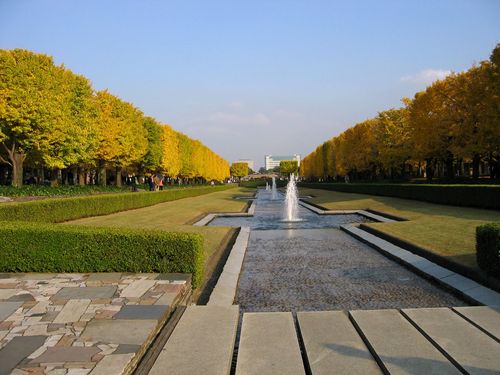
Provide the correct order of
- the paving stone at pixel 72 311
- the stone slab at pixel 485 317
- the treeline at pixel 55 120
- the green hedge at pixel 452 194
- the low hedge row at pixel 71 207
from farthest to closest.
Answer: the treeline at pixel 55 120 < the green hedge at pixel 452 194 < the low hedge row at pixel 71 207 < the paving stone at pixel 72 311 < the stone slab at pixel 485 317

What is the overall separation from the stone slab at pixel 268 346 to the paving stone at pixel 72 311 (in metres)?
2.20

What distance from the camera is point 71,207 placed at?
1733 cm

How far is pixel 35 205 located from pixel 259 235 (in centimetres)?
838

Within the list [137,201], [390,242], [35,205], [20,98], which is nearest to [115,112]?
[20,98]

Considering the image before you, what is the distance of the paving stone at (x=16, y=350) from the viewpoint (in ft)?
12.3

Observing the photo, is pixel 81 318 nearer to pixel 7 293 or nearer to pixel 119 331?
pixel 119 331

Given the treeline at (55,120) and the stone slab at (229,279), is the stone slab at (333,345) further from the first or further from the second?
the treeline at (55,120)

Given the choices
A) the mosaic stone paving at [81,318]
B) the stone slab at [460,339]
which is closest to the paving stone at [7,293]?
the mosaic stone paving at [81,318]

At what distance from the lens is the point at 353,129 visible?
68.3 metres

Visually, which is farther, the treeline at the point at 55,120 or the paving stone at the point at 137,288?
the treeline at the point at 55,120

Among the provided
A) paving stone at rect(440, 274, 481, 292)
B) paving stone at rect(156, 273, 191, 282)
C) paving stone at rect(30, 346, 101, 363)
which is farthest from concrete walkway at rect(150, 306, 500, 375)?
paving stone at rect(440, 274, 481, 292)

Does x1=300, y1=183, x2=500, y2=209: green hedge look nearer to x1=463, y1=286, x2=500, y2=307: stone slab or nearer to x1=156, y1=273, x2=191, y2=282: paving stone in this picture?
x1=463, y1=286, x2=500, y2=307: stone slab

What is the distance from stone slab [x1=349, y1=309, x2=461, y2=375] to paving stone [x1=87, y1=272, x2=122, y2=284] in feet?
13.3

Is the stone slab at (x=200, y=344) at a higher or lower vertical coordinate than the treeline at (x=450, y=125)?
lower
